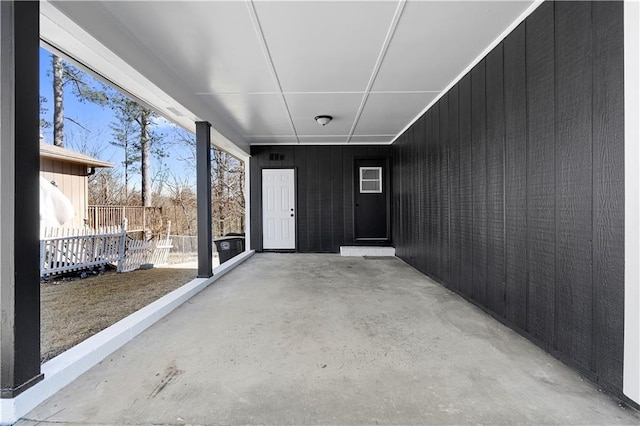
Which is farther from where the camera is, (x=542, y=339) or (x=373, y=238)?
(x=373, y=238)

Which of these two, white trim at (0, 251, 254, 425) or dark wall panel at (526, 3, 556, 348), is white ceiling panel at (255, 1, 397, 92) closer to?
dark wall panel at (526, 3, 556, 348)

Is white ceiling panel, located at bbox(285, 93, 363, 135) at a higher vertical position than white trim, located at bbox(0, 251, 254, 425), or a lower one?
higher

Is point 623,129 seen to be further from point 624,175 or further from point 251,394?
point 251,394

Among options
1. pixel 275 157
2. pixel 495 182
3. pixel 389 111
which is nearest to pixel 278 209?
pixel 275 157

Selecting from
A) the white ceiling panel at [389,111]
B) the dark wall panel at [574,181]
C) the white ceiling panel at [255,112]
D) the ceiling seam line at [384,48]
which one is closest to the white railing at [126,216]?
the white ceiling panel at [255,112]

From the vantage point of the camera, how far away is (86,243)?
5.47m

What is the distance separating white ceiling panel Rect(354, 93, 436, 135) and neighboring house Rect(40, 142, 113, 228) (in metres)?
6.80

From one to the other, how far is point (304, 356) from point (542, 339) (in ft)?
5.63

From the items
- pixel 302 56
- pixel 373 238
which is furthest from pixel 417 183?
pixel 302 56

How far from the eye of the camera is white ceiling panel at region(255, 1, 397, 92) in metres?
2.11

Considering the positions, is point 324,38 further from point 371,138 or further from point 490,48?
point 371,138

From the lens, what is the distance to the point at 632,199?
142cm

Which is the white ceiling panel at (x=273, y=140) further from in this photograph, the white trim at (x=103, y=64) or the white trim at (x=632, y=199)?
the white trim at (x=632, y=199)

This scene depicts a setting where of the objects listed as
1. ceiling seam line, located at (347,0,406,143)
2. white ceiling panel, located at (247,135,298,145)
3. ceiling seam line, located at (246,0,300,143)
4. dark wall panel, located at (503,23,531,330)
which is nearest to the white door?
white ceiling panel, located at (247,135,298,145)
